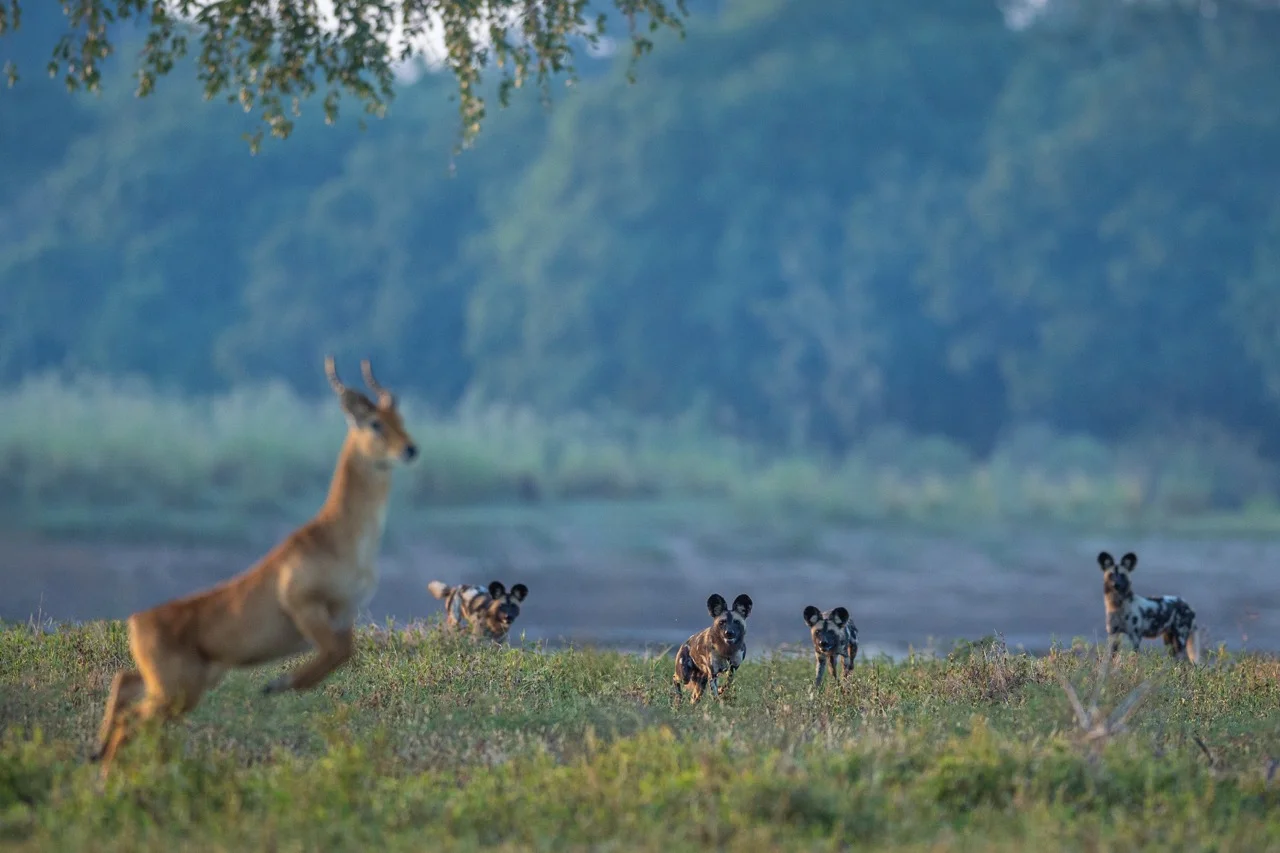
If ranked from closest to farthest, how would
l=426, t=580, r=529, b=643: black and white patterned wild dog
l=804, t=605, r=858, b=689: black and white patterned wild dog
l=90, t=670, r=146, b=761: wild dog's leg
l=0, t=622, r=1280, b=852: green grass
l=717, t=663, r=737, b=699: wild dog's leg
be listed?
l=0, t=622, r=1280, b=852: green grass → l=90, t=670, r=146, b=761: wild dog's leg → l=717, t=663, r=737, b=699: wild dog's leg → l=804, t=605, r=858, b=689: black and white patterned wild dog → l=426, t=580, r=529, b=643: black and white patterned wild dog

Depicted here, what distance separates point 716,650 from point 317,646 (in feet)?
21.4

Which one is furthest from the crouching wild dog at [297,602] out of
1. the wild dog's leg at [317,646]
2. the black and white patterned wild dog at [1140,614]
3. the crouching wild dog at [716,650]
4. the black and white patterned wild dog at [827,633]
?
the black and white patterned wild dog at [1140,614]

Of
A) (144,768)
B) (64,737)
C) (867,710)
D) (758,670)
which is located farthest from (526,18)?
(144,768)

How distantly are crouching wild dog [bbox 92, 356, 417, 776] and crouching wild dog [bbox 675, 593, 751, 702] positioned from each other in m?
6.24

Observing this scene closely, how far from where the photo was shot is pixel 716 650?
15.3 m

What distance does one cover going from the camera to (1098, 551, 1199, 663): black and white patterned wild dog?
64.6 feet

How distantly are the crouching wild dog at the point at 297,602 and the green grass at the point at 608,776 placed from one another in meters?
0.46

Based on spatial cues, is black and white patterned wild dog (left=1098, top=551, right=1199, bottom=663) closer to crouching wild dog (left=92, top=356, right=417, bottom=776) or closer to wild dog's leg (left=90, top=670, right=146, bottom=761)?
crouching wild dog (left=92, top=356, right=417, bottom=776)

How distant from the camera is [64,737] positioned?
39.1 ft

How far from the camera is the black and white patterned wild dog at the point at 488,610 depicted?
19.2 m

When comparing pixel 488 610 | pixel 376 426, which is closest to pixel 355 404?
pixel 376 426

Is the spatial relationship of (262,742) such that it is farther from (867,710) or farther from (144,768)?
(867,710)

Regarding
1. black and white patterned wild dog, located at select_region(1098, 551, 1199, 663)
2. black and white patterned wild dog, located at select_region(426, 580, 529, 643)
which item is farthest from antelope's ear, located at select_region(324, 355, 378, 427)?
black and white patterned wild dog, located at select_region(1098, 551, 1199, 663)

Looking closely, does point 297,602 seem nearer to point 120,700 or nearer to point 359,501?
point 359,501
